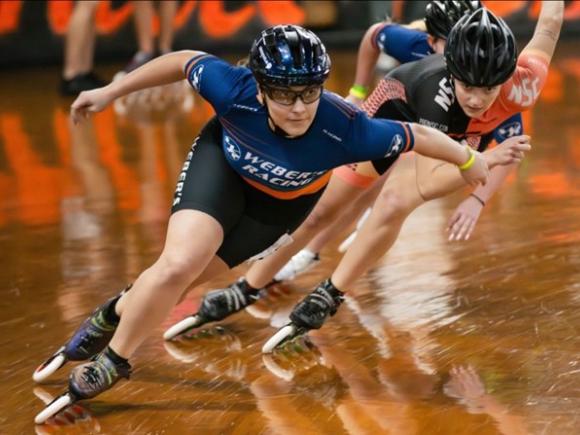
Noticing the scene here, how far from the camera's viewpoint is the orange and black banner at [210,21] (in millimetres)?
13742

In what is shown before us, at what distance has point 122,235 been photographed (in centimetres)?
717

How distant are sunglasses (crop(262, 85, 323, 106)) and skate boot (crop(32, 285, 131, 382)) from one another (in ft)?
3.55

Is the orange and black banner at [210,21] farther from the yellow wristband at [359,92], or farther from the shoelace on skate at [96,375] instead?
the shoelace on skate at [96,375]

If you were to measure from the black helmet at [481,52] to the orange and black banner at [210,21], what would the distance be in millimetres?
7949

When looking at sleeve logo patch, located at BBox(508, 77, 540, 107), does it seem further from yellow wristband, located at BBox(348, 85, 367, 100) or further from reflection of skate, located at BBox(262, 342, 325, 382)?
reflection of skate, located at BBox(262, 342, 325, 382)

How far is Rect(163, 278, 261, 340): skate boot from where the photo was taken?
5527 millimetres

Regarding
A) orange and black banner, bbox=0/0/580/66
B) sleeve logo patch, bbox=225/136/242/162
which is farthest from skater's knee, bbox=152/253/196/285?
orange and black banner, bbox=0/0/580/66

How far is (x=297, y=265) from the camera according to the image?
251 inches

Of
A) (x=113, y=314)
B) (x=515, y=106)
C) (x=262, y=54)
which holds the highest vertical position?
(x=262, y=54)

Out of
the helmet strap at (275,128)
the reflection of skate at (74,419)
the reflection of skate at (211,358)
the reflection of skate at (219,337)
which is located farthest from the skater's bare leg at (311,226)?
the reflection of skate at (74,419)

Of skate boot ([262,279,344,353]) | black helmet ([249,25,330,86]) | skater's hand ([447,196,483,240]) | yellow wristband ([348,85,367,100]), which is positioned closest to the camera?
black helmet ([249,25,330,86])

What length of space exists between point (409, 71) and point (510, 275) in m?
1.30

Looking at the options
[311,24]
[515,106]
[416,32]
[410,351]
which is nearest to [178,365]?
[410,351]

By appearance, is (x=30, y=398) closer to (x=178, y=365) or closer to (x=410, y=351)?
(x=178, y=365)
